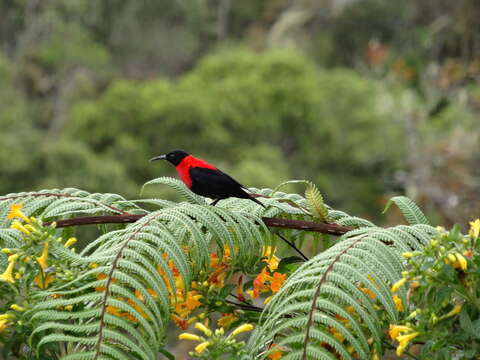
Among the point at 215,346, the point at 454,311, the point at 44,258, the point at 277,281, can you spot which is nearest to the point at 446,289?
the point at 454,311

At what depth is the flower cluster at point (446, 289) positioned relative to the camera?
130 cm

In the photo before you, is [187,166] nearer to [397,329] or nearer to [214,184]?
[214,184]

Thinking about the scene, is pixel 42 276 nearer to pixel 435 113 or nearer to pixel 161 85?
pixel 161 85

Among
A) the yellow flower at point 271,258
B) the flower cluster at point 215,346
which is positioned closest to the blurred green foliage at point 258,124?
the yellow flower at point 271,258

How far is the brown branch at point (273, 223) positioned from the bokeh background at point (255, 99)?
417 centimetres

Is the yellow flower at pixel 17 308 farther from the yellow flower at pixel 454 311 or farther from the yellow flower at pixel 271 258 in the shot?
the yellow flower at pixel 454 311

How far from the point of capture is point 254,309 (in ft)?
6.04

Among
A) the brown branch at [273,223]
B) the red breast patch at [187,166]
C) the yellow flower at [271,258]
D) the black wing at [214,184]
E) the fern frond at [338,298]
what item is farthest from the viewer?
the red breast patch at [187,166]

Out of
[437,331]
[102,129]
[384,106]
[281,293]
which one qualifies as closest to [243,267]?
[281,293]

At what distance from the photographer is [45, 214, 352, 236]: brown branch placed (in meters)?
1.76

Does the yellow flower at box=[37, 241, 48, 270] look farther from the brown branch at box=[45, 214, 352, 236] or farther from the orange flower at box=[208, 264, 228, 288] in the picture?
the orange flower at box=[208, 264, 228, 288]

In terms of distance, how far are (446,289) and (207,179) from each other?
1253 mm

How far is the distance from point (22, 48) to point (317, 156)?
11.7 meters

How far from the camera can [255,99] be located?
18734mm
